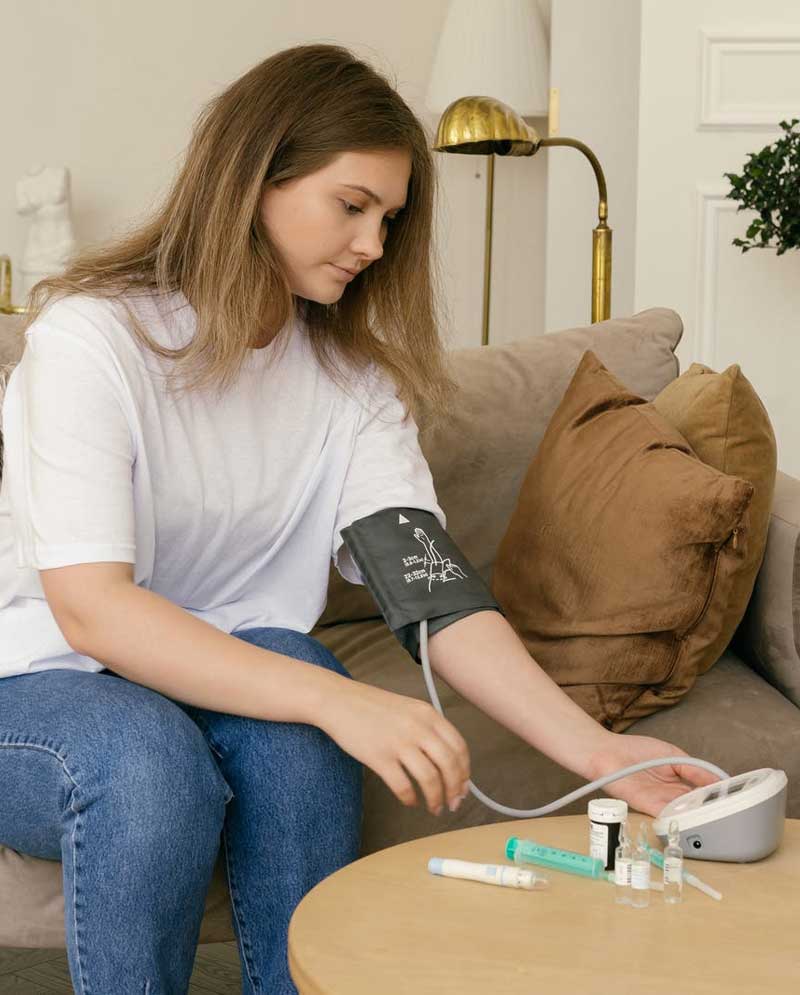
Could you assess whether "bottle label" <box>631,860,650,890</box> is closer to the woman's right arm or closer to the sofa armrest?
the woman's right arm

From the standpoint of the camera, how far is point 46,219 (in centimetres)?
340

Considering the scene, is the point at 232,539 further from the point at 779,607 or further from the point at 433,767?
the point at 779,607

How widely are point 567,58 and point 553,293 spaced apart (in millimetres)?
601

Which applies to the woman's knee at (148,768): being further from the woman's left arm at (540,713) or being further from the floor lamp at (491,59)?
the floor lamp at (491,59)

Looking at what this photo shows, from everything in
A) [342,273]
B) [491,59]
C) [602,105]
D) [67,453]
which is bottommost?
[67,453]

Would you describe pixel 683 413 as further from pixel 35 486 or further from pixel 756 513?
pixel 35 486

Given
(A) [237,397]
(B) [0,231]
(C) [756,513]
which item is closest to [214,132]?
(A) [237,397]

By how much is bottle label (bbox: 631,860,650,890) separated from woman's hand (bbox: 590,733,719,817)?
0.50 feet

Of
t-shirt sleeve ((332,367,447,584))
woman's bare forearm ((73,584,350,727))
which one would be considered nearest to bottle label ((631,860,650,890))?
woman's bare forearm ((73,584,350,727))

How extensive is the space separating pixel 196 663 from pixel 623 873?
368 millimetres

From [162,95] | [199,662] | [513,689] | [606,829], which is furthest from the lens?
[162,95]

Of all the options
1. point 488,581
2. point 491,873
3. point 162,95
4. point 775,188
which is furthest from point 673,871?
point 162,95

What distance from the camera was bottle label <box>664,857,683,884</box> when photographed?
84 cm

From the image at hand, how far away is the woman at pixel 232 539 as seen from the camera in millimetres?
967
